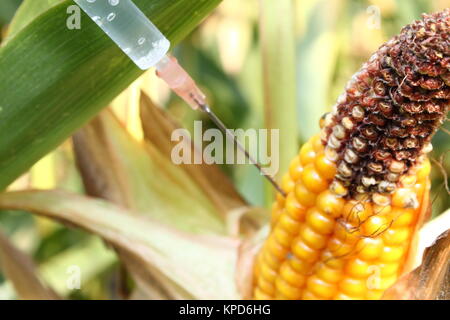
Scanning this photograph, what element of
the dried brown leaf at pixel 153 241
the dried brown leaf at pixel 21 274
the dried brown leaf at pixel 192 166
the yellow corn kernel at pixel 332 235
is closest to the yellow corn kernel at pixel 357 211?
the yellow corn kernel at pixel 332 235

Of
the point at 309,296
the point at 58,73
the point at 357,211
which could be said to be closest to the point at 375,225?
the point at 357,211

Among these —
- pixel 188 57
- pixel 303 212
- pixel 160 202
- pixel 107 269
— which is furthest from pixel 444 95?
pixel 188 57

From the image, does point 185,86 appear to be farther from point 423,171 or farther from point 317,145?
point 423,171

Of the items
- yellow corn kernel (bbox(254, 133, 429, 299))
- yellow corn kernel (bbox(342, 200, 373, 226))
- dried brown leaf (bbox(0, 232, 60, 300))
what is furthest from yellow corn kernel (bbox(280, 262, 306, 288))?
dried brown leaf (bbox(0, 232, 60, 300))

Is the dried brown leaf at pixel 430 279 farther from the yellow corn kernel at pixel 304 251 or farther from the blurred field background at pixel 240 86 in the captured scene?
the blurred field background at pixel 240 86

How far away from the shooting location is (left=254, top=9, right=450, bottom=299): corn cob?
1.83 ft

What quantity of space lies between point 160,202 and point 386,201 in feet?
1.31

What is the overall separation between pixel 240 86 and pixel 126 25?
1.00 metres

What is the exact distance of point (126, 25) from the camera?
1.97 ft

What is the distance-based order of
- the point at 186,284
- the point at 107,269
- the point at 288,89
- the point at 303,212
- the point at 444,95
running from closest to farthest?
the point at 444,95
the point at 303,212
the point at 186,284
the point at 288,89
the point at 107,269

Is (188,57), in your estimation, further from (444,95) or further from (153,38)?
(444,95)

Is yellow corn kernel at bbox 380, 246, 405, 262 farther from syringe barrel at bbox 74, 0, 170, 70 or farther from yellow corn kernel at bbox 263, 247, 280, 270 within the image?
syringe barrel at bbox 74, 0, 170, 70

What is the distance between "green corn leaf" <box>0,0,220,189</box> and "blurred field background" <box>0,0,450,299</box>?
11.4 inches

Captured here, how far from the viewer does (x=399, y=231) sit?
0.65m
